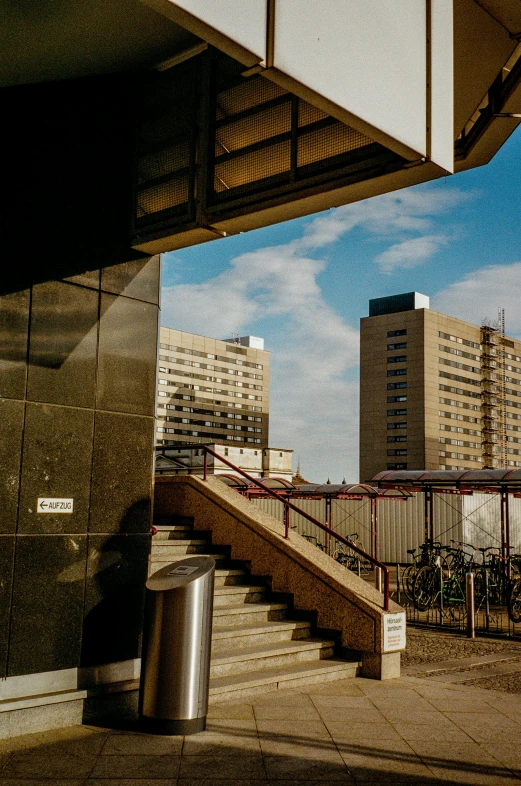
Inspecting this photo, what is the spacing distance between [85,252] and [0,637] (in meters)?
3.44

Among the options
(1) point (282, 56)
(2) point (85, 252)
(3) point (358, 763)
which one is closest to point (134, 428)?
(2) point (85, 252)

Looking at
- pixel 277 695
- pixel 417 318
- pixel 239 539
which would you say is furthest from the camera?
pixel 417 318

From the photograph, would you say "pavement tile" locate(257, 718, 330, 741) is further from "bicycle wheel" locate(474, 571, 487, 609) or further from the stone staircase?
"bicycle wheel" locate(474, 571, 487, 609)

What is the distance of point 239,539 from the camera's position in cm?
1120

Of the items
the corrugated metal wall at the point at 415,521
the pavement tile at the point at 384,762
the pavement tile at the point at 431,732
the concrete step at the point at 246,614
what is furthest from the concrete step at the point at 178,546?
the corrugated metal wall at the point at 415,521

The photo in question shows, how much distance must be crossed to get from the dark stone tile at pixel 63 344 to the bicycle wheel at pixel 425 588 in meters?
11.4

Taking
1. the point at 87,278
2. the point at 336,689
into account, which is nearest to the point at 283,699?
the point at 336,689

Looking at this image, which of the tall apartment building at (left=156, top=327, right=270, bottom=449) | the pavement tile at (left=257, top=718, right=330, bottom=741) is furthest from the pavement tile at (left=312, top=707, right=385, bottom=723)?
the tall apartment building at (left=156, top=327, right=270, bottom=449)

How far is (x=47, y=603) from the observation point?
675 centimetres

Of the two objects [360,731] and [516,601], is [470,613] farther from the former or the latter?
[360,731]

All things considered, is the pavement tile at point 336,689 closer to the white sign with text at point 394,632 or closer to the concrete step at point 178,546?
the white sign with text at point 394,632

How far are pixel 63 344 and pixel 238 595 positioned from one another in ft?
15.0

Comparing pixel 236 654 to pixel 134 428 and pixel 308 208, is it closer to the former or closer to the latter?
pixel 134 428

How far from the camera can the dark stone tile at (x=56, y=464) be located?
22.0 feet
